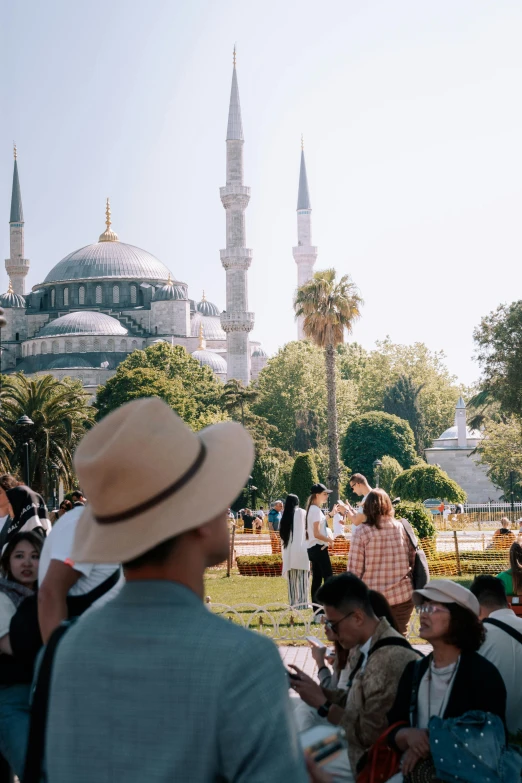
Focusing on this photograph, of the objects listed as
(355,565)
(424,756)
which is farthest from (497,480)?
(424,756)

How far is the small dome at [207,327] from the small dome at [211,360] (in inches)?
363

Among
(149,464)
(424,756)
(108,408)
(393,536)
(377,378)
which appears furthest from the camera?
(377,378)

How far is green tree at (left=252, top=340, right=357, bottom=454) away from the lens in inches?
2643

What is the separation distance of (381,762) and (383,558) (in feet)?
11.9

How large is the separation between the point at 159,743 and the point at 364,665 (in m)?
2.80

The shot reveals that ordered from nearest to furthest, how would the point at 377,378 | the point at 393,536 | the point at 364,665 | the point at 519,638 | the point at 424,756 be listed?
the point at 424,756, the point at 364,665, the point at 519,638, the point at 393,536, the point at 377,378

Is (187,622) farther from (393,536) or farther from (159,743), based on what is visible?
(393,536)

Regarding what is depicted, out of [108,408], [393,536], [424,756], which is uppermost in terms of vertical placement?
[108,408]

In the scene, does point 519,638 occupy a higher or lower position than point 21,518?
lower

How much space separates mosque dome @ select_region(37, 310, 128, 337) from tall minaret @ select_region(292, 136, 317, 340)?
15.5m

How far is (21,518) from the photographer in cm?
566

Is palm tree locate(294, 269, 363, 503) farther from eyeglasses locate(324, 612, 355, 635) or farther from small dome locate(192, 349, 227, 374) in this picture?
small dome locate(192, 349, 227, 374)

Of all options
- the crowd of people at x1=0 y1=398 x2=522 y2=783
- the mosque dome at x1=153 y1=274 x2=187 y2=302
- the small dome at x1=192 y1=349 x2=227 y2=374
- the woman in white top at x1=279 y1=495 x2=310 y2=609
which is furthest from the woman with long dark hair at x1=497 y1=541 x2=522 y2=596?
the mosque dome at x1=153 y1=274 x2=187 y2=302

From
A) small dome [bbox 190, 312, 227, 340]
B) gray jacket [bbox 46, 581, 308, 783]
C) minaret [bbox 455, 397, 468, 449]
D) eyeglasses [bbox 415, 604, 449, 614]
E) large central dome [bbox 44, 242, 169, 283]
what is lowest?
eyeglasses [bbox 415, 604, 449, 614]
